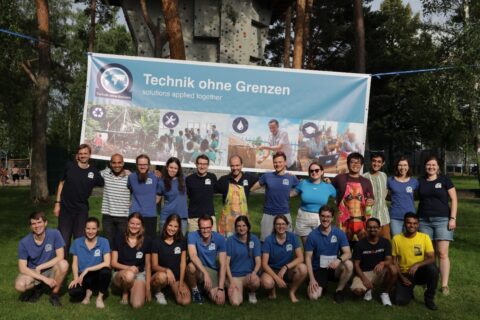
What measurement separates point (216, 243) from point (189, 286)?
0.61 m

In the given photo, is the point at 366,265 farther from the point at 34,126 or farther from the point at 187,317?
the point at 34,126

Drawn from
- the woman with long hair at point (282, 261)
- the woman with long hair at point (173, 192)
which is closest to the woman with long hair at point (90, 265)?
the woman with long hair at point (173, 192)

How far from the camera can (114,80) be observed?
755 centimetres

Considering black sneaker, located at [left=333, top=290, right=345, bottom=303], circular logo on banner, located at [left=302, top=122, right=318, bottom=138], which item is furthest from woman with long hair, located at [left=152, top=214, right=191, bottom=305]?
circular logo on banner, located at [left=302, top=122, right=318, bottom=138]

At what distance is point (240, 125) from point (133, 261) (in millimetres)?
2763

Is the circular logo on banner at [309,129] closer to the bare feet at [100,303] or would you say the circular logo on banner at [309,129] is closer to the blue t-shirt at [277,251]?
the blue t-shirt at [277,251]

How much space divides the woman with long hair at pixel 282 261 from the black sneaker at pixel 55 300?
7.75ft

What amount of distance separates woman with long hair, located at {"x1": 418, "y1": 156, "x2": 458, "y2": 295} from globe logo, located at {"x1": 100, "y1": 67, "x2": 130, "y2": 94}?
447 cm

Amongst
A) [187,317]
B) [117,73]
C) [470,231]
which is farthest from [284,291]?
[470,231]

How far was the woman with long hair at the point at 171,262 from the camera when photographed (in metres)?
5.84

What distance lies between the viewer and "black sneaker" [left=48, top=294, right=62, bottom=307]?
565cm

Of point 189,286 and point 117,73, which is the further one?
point 117,73

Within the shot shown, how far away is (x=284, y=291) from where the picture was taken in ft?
21.4

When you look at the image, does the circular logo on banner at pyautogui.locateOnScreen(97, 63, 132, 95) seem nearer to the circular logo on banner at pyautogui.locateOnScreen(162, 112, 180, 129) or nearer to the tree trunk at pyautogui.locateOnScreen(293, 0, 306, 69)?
the circular logo on banner at pyautogui.locateOnScreen(162, 112, 180, 129)
